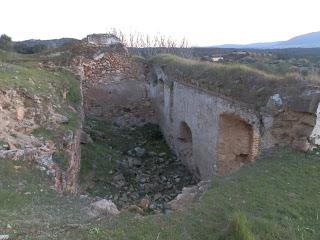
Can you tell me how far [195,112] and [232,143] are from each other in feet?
6.22

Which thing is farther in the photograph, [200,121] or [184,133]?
[184,133]

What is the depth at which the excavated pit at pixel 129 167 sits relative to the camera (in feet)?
35.2

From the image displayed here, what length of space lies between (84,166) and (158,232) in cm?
641

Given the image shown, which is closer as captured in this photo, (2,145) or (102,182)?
(2,145)

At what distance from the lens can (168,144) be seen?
48.8 feet

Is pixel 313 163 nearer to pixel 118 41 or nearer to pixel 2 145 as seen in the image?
pixel 2 145

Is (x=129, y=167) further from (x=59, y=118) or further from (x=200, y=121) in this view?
(x=59, y=118)

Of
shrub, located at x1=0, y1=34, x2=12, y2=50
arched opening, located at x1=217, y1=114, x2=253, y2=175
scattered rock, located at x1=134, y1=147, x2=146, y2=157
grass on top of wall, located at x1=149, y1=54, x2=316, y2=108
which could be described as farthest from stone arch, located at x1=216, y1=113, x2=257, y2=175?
shrub, located at x1=0, y1=34, x2=12, y2=50

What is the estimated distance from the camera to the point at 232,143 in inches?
408

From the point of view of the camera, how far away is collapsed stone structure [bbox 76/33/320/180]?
355 inches

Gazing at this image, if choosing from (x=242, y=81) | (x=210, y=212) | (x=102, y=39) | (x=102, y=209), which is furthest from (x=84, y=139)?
Answer: (x=210, y=212)

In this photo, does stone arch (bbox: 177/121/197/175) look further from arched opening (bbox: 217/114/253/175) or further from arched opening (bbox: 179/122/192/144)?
arched opening (bbox: 217/114/253/175)

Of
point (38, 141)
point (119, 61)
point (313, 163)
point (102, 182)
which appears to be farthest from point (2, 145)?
point (119, 61)

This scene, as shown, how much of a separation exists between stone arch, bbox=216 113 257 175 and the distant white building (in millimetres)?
8505
